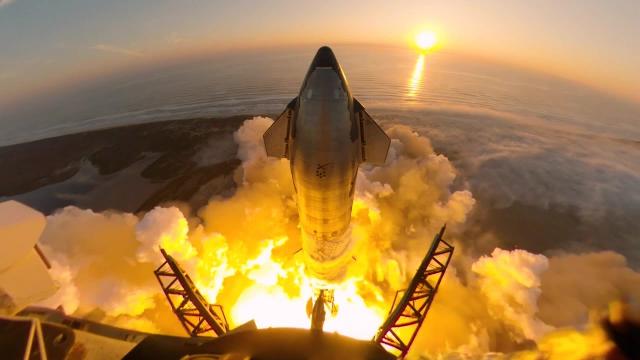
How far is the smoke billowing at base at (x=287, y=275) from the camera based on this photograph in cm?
2950

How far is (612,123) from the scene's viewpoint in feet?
447

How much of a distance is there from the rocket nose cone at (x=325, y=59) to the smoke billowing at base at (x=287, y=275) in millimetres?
14475

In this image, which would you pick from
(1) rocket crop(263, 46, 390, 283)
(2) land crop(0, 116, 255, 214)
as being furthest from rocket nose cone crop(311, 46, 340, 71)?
(2) land crop(0, 116, 255, 214)

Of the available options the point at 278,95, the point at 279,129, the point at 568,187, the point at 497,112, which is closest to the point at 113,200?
the point at 279,129

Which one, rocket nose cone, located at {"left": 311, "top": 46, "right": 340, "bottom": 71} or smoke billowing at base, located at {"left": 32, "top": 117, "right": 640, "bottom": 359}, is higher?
rocket nose cone, located at {"left": 311, "top": 46, "right": 340, "bottom": 71}

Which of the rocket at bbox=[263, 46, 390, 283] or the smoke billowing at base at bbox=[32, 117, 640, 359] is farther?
the smoke billowing at base at bbox=[32, 117, 640, 359]

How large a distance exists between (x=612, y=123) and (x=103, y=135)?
21789cm

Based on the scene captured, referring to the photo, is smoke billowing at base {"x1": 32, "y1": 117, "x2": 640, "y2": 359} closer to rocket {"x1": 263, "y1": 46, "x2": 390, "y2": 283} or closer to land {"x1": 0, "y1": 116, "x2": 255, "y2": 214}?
rocket {"x1": 263, "y1": 46, "x2": 390, "y2": 283}

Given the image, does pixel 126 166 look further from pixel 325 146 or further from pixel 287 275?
pixel 325 146

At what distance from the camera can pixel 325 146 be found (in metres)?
13.1

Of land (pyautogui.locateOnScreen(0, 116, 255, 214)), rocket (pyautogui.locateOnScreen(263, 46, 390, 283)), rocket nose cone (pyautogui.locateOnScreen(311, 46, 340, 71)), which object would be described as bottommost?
land (pyautogui.locateOnScreen(0, 116, 255, 214))

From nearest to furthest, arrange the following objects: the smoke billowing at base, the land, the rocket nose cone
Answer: the rocket nose cone, the smoke billowing at base, the land

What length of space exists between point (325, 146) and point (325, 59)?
12.5ft

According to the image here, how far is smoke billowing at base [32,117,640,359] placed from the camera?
29.5 meters
